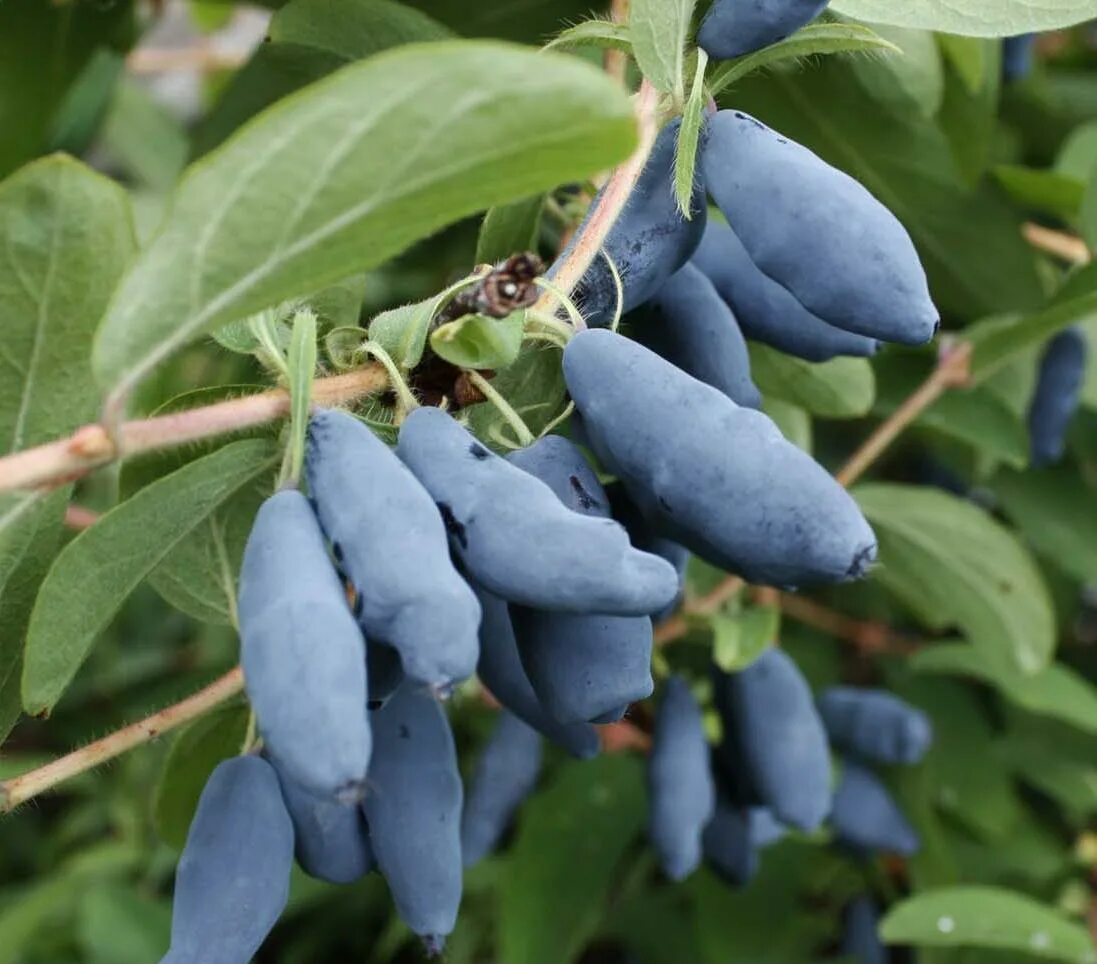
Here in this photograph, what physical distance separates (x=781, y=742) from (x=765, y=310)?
40 centimetres

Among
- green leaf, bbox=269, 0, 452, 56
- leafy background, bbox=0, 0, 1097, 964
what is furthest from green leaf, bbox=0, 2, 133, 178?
green leaf, bbox=269, 0, 452, 56

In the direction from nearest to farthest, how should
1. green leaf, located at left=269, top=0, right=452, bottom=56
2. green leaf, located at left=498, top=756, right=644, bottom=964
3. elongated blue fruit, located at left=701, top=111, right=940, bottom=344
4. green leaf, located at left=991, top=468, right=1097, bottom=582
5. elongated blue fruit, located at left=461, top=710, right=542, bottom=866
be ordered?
1. elongated blue fruit, located at left=701, top=111, right=940, bottom=344
2. green leaf, located at left=269, top=0, right=452, bottom=56
3. elongated blue fruit, located at left=461, top=710, right=542, bottom=866
4. green leaf, located at left=498, top=756, right=644, bottom=964
5. green leaf, located at left=991, top=468, right=1097, bottom=582

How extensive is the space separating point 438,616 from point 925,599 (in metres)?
0.83

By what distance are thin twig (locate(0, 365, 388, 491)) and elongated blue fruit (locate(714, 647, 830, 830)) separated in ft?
1.74

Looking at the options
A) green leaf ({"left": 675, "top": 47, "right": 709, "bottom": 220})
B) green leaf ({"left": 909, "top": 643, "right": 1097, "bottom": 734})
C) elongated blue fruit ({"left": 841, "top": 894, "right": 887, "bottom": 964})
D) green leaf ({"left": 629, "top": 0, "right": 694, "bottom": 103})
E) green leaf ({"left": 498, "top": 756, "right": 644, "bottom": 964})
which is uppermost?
green leaf ({"left": 629, "top": 0, "right": 694, "bottom": 103})

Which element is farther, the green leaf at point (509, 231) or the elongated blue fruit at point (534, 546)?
the green leaf at point (509, 231)

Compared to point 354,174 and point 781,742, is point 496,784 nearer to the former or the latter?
point 781,742

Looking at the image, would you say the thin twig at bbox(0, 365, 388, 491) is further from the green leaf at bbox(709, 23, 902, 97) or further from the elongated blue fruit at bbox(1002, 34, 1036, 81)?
the elongated blue fruit at bbox(1002, 34, 1036, 81)

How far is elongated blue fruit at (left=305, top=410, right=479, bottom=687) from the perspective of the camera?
434 mm

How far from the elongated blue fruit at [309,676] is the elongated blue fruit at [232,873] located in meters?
0.13

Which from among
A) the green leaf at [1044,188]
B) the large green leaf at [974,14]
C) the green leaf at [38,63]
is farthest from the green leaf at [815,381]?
the green leaf at [38,63]

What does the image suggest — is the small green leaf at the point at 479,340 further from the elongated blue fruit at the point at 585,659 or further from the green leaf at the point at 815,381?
the green leaf at the point at 815,381

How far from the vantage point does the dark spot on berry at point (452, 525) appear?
0.48 metres

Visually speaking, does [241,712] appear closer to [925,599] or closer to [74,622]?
[74,622]
